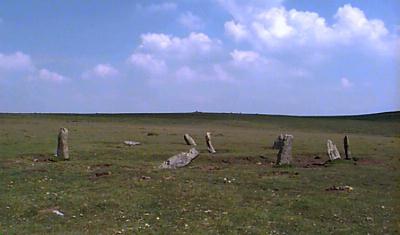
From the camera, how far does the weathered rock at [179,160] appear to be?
26.9 metres

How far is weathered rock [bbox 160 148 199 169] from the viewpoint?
26.9 m

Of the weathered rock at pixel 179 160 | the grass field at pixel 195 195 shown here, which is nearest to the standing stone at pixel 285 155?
the grass field at pixel 195 195

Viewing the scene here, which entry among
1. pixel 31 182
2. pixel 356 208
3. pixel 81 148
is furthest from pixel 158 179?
pixel 81 148

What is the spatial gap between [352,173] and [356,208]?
26.5 ft

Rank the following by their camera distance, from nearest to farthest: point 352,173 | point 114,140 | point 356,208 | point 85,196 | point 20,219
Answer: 1. point 20,219
2. point 356,208
3. point 85,196
4. point 352,173
5. point 114,140

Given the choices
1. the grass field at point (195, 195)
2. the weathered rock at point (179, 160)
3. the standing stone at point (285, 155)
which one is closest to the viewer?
the grass field at point (195, 195)

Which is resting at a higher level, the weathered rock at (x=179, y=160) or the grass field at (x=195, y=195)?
the weathered rock at (x=179, y=160)

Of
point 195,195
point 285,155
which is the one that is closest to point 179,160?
point 285,155

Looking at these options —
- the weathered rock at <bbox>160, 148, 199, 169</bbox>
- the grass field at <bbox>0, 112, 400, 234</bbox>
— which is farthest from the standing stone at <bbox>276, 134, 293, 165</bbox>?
the weathered rock at <bbox>160, 148, 199, 169</bbox>

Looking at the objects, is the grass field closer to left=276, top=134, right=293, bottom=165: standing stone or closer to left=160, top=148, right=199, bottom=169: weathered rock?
left=160, top=148, right=199, bottom=169: weathered rock

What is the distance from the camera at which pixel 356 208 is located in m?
17.6

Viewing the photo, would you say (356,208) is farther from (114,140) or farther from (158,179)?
(114,140)

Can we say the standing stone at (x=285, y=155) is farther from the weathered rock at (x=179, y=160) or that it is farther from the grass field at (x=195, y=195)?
the weathered rock at (x=179, y=160)

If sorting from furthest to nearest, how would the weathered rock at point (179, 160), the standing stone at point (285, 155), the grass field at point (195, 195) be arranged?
1. the standing stone at point (285, 155)
2. the weathered rock at point (179, 160)
3. the grass field at point (195, 195)
